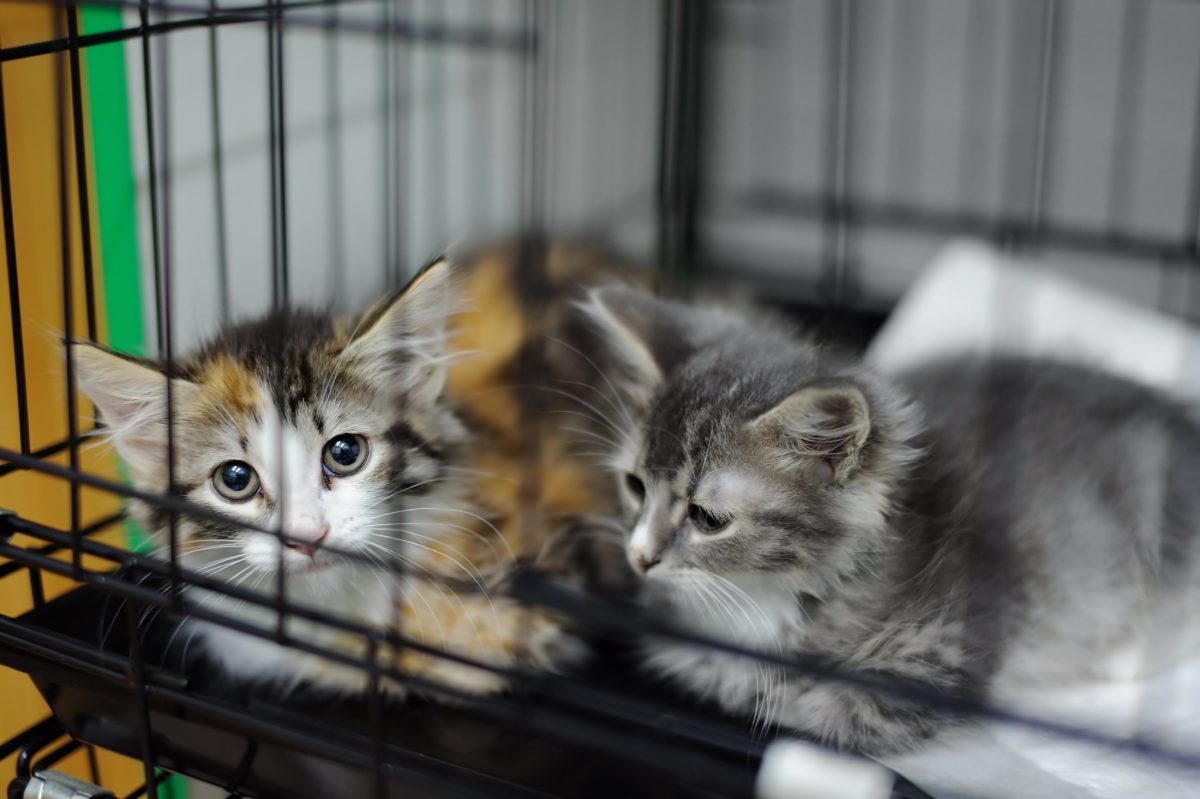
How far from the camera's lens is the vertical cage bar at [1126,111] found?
206 cm

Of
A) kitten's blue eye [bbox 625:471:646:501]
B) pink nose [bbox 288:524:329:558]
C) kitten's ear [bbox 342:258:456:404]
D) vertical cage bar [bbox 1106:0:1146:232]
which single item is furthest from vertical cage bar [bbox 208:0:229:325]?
vertical cage bar [bbox 1106:0:1146:232]

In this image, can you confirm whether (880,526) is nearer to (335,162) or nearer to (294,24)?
(294,24)

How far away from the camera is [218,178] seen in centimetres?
151

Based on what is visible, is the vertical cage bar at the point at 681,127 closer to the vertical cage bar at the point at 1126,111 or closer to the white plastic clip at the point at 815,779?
the vertical cage bar at the point at 1126,111

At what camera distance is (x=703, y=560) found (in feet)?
3.72

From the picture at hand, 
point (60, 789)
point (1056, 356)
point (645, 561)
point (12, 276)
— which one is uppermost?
point (12, 276)

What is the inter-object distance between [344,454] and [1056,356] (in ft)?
2.97

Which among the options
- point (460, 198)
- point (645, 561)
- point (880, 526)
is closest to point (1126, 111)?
point (460, 198)

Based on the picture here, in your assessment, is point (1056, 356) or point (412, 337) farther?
point (1056, 356)

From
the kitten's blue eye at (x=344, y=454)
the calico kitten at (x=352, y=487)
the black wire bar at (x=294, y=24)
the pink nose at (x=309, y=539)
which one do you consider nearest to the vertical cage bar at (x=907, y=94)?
the black wire bar at (x=294, y=24)

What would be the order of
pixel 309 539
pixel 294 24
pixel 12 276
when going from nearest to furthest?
1. pixel 309 539
2. pixel 12 276
3. pixel 294 24

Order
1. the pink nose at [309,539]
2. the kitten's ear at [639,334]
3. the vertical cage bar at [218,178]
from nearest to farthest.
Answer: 1. the pink nose at [309,539]
2. the kitten's ear at [639,334]
3. the vertical cage bar at [218,178]

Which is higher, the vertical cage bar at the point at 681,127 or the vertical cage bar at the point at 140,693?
the vertical cage bar at the point at 681,127

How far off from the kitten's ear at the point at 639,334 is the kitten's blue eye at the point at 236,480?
0.41 metres
